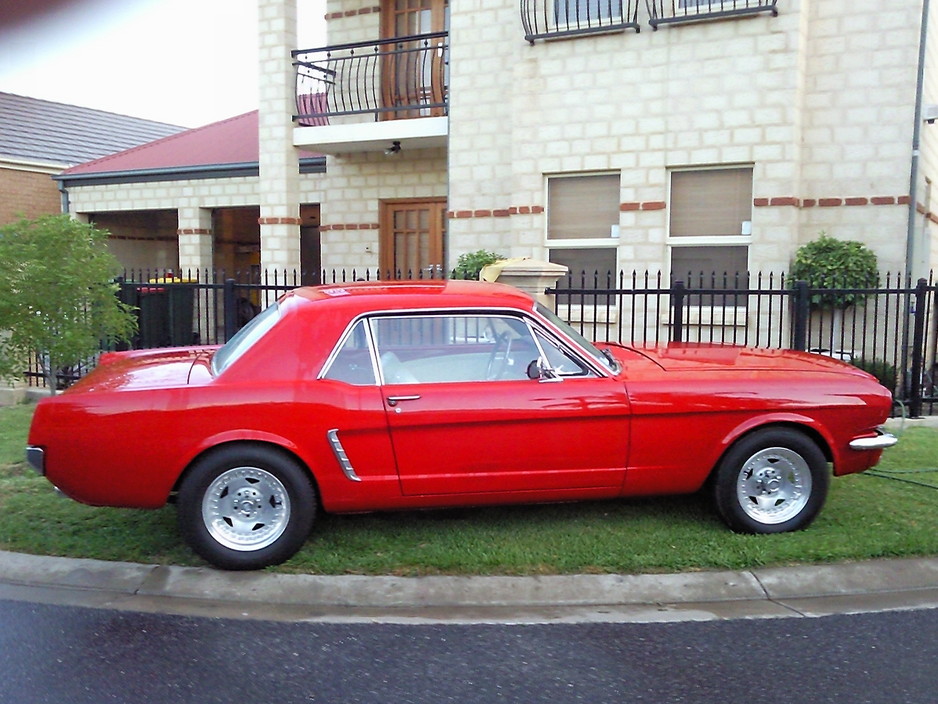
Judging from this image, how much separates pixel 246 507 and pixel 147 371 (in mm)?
1125

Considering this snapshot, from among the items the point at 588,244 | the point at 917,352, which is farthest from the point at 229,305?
the point at 917,352

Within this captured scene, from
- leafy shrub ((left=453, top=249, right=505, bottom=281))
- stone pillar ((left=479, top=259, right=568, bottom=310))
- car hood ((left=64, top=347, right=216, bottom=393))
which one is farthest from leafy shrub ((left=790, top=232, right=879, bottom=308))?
car hood ((left=64, top=347, right=216, bottom=393))

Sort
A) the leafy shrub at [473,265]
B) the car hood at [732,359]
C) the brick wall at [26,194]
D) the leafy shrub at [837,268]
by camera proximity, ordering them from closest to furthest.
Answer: the car hood at [732,359]
the leafy shrub at [837,268]
the leafy shrub at [473,265]
the brick wall at [26,194]

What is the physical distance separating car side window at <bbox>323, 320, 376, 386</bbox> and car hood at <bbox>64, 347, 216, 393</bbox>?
759mm

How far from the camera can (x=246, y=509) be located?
491cm

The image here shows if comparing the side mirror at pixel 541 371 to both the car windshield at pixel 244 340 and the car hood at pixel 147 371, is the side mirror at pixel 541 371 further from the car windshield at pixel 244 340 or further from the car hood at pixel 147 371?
the car hood at pixel 147 371

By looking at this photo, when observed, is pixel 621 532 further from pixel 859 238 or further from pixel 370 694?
pixel 859 238

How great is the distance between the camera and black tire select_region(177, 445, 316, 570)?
479cm

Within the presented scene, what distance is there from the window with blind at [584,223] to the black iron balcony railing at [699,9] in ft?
6.42

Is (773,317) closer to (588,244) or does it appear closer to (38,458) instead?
(588,244)

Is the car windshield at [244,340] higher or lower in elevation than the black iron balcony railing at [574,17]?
lower

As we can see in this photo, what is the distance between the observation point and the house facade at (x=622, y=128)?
32.4 feet

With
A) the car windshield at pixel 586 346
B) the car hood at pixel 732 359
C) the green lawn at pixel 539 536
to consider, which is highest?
the car windshield at pixel 586 346

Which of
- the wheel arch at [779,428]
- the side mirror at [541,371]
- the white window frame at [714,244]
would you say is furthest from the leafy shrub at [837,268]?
the side mirror at [541,371]
